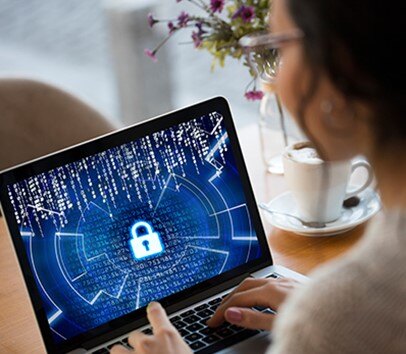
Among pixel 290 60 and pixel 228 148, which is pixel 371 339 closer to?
pixel 290 60

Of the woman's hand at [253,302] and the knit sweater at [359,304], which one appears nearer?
the knit sweater at [359,304]

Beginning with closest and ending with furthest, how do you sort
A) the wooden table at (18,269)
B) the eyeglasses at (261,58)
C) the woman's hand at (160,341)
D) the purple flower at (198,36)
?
the woman's hand at (160,341) → the eyeglasses at (261,58) → the wooden table at (18,269) → the purple flower at (198,36)

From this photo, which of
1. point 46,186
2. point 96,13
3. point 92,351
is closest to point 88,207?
point 46,186

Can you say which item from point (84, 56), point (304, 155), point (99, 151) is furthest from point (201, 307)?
point (84, 56)

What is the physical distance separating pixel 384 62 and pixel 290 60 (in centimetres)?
10

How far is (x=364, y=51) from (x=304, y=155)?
2.68 feet

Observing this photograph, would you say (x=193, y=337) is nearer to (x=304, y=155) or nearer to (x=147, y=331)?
(x=147, y=331)

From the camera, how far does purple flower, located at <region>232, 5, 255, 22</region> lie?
60.5 inches

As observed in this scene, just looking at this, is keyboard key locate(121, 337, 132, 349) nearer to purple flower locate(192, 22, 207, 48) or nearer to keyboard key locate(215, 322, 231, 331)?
keyboard key locate(215, 322, 231, 331)

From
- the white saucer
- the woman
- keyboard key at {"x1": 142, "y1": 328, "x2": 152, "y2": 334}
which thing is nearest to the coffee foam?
the white saucer

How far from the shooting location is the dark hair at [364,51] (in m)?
0.71

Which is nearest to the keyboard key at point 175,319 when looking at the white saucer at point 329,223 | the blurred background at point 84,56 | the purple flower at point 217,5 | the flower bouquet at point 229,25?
the white saucer at point 329,223

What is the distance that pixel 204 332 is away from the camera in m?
1.21

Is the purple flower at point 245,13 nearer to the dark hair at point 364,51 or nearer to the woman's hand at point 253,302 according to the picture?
the woman's hand at point 253,302
